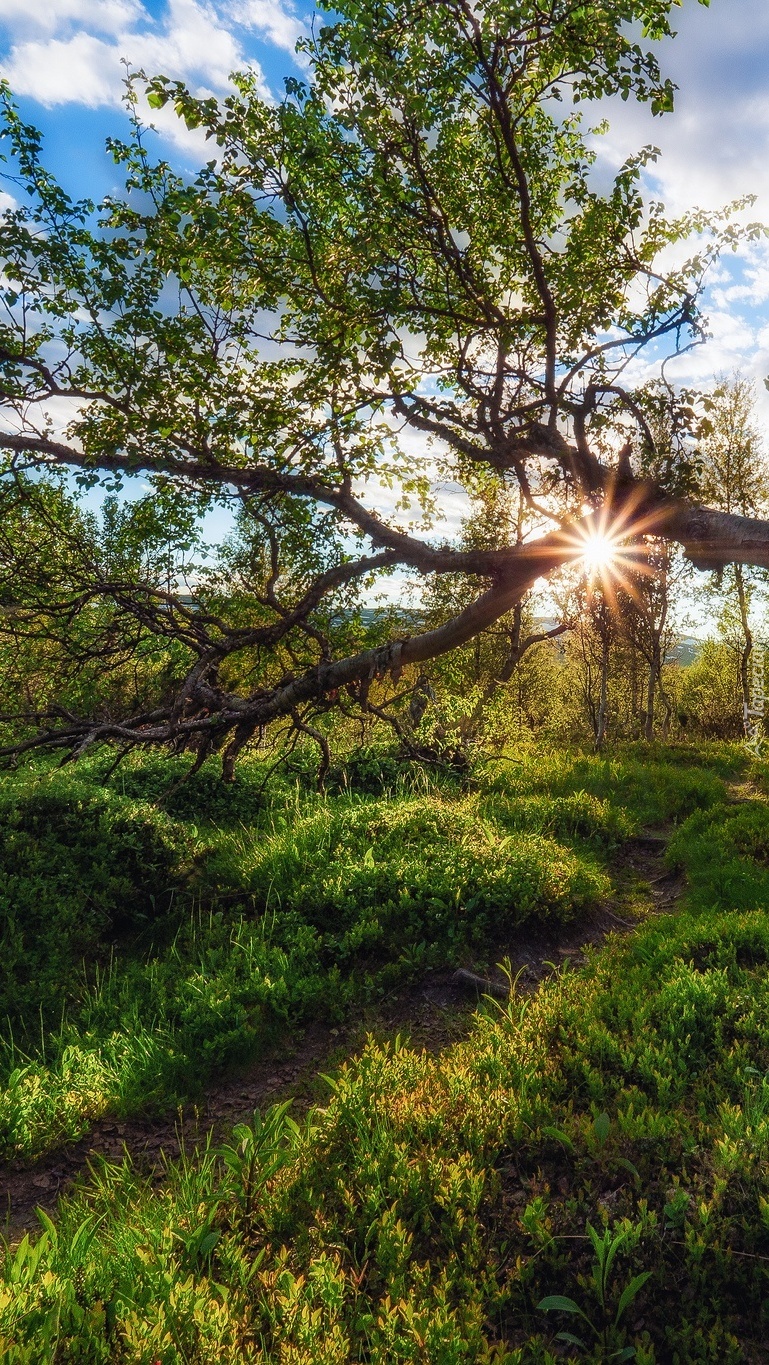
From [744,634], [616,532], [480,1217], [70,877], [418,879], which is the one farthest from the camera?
[744,634]

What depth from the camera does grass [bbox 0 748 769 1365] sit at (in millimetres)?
2475

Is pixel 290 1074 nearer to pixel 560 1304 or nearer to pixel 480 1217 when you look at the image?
pixel 480 1217

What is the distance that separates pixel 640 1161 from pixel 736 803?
8879 millimetres

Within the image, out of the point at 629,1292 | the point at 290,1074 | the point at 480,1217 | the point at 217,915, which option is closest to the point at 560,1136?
the point at 480,1217

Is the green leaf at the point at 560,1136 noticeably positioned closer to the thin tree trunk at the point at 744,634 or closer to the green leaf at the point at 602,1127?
the green leaf at the point at 602,1127

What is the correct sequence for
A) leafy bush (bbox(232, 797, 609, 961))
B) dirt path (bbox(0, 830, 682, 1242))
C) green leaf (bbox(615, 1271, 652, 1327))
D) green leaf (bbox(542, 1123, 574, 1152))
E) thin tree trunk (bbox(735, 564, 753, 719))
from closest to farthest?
green leaf (bbox(615, 1271, 652, 1327)) → green leaf (bbox(542, 1123, 574, 1152)) → dirt path (bbox(0, 830, 682, 1242)) → leafy bush (bbox(232, 797, 609, 961)) → thin tree trunk (bbox(735, 564, 753, 719))

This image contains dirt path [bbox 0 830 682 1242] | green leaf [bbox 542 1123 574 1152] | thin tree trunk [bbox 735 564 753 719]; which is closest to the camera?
green leaf [bbox 542 1123 574 1152]

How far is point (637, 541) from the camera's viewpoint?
602 cm

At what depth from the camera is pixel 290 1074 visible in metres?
5.26

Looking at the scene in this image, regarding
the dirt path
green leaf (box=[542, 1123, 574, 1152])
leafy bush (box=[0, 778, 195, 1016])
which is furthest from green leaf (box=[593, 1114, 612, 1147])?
leafy bush (box=[0, 778, 195, 1016])

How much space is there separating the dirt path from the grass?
39cm

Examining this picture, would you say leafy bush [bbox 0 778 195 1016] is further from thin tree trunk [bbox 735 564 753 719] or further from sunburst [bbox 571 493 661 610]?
thin tree trunk [bbox 735 564 753 719]

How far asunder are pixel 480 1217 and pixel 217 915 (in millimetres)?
5321

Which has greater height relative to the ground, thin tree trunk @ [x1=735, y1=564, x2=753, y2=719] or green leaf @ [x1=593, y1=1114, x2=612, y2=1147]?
thin tree trunk @ [x1=735, y1=564, x2=753, y2=719]
